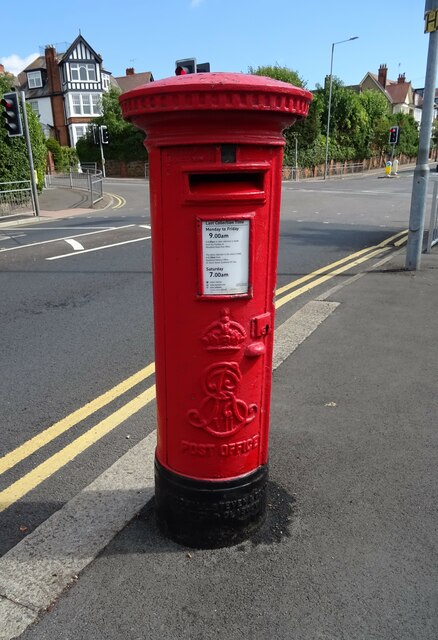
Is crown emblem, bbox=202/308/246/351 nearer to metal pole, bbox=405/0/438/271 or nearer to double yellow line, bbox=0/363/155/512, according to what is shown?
double yellow line, bbox=0/363/155/512

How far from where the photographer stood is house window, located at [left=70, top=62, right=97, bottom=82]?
57781 mm

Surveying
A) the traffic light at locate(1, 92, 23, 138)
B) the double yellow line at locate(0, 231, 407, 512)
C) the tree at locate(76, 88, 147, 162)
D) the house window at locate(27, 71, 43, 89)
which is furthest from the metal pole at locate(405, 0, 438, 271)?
the house window at locate(27, 71, 43, 89)

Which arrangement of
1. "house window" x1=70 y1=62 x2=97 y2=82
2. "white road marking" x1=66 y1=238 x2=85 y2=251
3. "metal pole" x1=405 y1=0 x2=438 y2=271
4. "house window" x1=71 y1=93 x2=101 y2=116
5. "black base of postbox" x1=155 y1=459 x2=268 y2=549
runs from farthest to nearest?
"house window" x1=71 y1=93 x2=101 y2=116 → "house window" x1=70 y1=62 x2=97 y2=82 → "white road marking" x1=66 y1=238 x2=85 y2=251 → "metal pole" x1=405 y1=0 x2=438 y2=271 → "black base of postbox" x1=155 y1=459 x2=268 y2=549

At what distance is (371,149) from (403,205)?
41998mm

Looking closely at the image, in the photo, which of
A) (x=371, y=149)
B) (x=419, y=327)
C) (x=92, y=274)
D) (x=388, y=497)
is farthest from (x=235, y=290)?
(x=371, y=149)

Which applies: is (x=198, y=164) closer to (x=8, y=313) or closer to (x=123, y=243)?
(x=8, y=313)

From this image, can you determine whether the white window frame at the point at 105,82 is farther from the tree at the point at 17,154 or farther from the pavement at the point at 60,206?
the tree at the point at 17,154

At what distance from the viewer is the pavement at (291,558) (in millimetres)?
2002

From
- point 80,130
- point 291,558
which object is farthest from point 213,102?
point 80,130

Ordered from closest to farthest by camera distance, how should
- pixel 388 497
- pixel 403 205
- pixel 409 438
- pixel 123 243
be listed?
pixel 388 497, pixel 409 438, pixel 123 243, pixel 403 205

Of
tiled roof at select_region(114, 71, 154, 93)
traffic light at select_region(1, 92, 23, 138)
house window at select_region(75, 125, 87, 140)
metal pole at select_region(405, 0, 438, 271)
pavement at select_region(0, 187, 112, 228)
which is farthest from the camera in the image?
tiled roof at select_region(114, 71, 154, 93)

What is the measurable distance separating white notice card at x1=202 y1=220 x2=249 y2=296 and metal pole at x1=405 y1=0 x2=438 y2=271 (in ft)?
19.3

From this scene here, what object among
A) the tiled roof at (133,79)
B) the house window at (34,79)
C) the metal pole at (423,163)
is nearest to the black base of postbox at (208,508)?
the metal pole at (423,163)

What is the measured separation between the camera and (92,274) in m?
8.20
